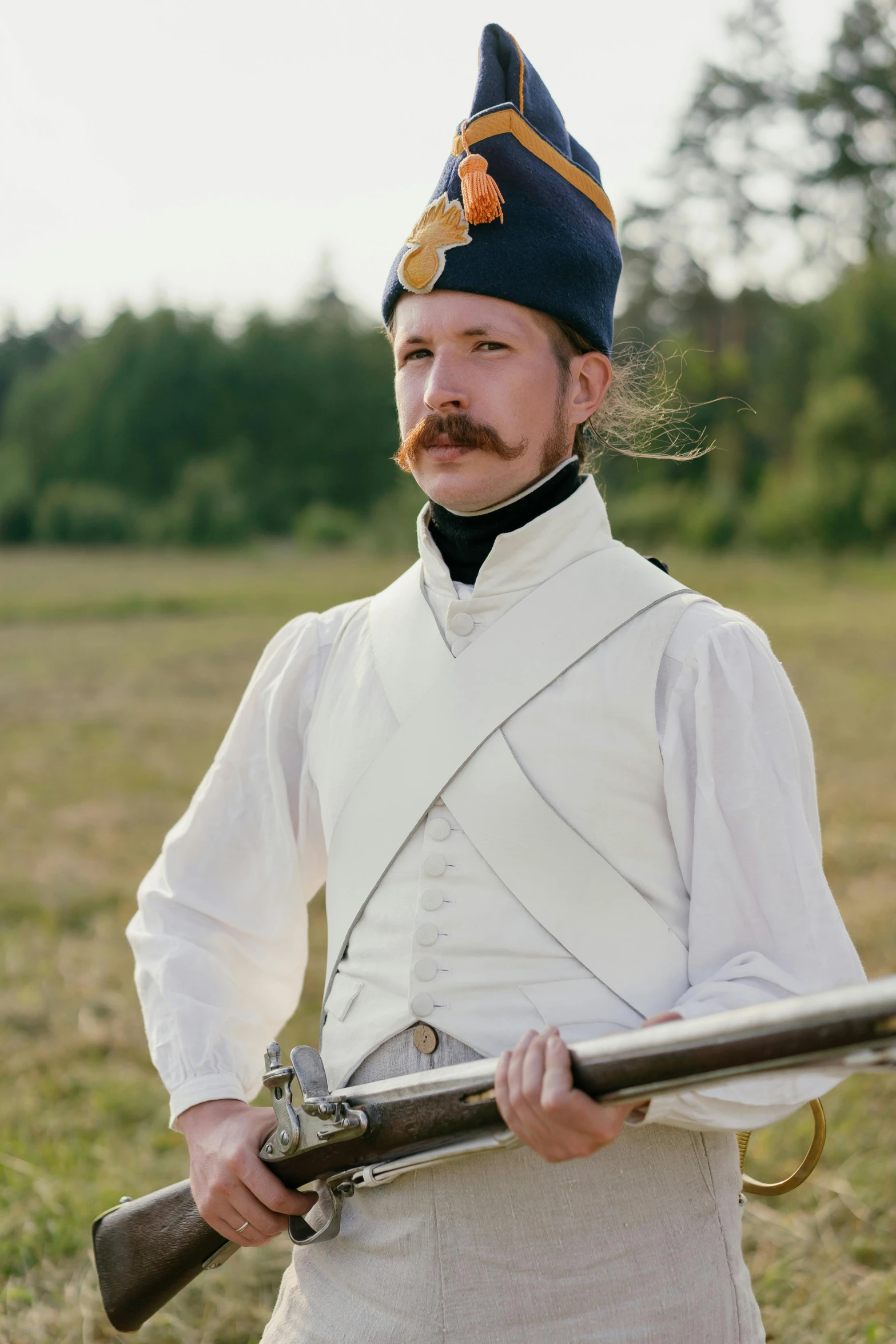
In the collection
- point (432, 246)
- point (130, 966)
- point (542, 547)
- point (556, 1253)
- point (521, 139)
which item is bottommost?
point (130, 966)

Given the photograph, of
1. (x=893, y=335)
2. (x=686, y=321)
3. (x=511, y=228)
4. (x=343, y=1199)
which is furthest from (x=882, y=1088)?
(x=686, y=321)

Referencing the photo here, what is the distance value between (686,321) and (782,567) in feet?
44.8

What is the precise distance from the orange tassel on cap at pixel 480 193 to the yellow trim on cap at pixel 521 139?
0.17 feet

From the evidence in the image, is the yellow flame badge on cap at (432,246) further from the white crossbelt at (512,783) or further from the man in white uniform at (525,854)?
the white crossbelt at (512,783)

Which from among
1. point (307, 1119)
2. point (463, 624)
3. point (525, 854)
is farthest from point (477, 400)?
point (307, 1119)

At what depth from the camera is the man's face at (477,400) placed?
2.15 meters

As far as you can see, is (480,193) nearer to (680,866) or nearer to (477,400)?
(477,400)

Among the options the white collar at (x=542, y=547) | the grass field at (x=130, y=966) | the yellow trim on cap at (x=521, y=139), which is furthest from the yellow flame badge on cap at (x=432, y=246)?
the grass field at (x=130, y=966)

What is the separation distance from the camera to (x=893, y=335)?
34250 millimetres

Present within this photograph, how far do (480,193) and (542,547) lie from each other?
2.05ft

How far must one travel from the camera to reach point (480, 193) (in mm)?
2242

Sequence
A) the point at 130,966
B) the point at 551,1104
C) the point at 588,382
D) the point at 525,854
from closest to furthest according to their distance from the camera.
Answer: the point at 551,1104
the point at 525,854
the point at 588,382
the point at 130,966

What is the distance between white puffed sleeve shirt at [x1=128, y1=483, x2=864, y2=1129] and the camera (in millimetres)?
1858

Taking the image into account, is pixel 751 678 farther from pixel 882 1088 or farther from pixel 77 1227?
pixel 882 1088
